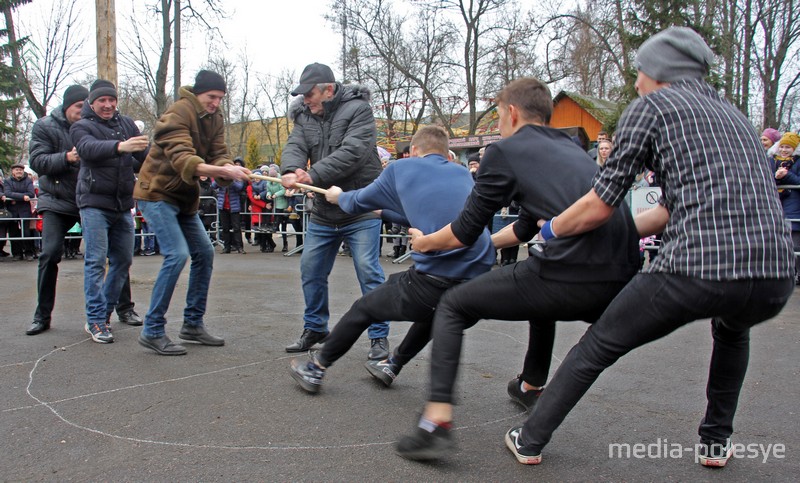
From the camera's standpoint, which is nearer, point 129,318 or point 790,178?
point 129,318

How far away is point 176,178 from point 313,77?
1.23 metres

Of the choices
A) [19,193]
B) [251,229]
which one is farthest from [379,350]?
[19,193]

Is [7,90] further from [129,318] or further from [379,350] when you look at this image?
[379,350]

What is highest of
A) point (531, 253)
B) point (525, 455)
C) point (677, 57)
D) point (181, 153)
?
point (677, 57)

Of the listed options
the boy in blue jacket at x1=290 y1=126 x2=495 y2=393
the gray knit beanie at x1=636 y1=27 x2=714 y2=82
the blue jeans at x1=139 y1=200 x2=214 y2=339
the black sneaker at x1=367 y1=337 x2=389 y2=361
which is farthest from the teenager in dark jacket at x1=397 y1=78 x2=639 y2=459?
the blue jeans at x1=139 y1=200 x2=214 y2=339

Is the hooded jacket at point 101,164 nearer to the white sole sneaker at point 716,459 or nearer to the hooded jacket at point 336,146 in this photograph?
the hooded jacket at point 336,146

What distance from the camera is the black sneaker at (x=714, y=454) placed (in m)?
2.93

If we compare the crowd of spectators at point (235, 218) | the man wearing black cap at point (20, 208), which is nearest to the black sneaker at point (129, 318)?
the crowd of spectators at point (235, 218)

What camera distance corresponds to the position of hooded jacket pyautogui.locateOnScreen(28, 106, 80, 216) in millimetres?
5656

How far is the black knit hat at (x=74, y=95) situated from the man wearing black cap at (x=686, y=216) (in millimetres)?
4627

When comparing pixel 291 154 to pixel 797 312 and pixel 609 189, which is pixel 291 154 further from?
pixel 797 312

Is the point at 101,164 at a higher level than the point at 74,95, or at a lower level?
lower

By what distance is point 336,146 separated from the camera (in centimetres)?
498

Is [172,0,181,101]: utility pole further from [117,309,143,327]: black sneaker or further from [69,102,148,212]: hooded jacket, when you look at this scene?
[69,102,148,212]: hooded jacket
